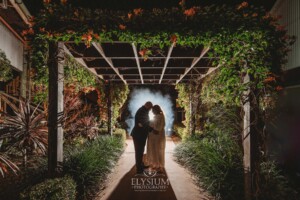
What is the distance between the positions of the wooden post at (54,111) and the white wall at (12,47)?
16.1 ft

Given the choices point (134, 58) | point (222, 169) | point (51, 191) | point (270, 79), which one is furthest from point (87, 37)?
point (222, 169)

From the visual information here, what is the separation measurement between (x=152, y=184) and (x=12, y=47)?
22.6 feet

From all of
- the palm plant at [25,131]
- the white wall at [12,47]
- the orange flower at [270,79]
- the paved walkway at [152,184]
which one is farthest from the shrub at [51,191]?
the white wall at [12,47]

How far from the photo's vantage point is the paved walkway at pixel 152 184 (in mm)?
5465

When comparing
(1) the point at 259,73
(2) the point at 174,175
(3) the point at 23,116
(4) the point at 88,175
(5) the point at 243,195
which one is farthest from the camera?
(2) the point at 174,175

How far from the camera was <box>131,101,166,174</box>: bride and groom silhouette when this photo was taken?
7.18 metres

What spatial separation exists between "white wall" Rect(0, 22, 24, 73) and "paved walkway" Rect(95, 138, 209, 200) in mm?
5159

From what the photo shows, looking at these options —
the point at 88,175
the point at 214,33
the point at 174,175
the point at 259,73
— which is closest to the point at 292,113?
the point at 174,175

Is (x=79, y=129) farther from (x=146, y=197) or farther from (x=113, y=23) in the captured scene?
(x=113, y=23)

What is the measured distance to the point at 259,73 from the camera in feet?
14.3

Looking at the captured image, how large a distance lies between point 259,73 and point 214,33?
0.93 metres

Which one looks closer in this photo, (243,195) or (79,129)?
(243,195)

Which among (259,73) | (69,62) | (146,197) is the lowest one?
(146,197)

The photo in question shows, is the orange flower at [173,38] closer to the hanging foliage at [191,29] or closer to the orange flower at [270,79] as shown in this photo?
the hanging foliage at [191,29]
